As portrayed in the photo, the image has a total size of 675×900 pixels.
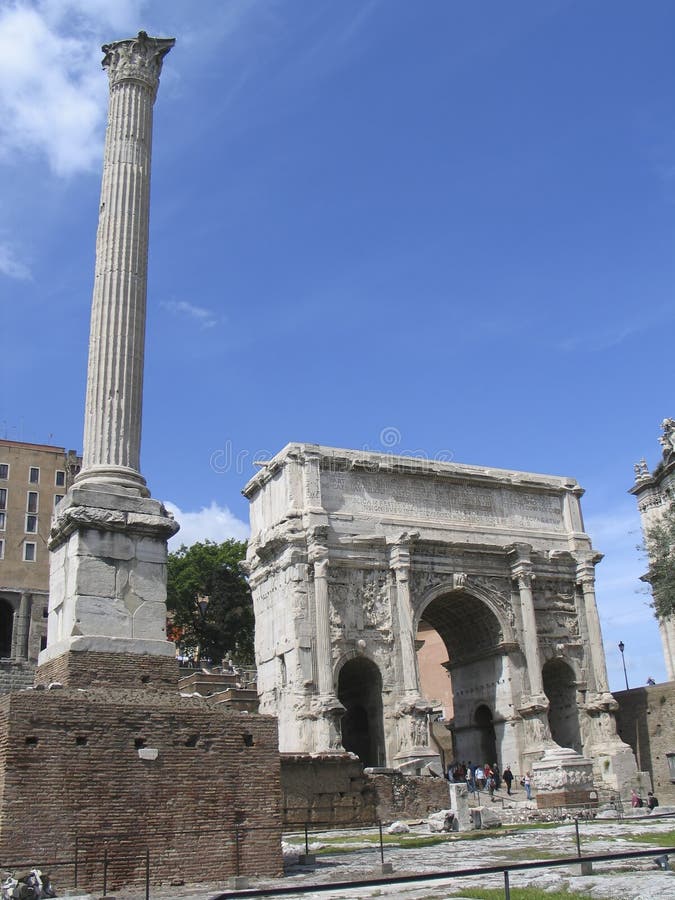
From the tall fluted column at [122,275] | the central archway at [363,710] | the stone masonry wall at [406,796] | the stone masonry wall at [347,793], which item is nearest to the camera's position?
the tall fluted column at [122,275]

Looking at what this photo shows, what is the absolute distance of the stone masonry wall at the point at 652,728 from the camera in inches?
1384

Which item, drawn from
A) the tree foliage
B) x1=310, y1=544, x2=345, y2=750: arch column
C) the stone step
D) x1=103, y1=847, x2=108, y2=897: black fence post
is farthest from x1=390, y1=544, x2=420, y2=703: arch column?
x1=103, y1=847, x2=108, y2=897: black fence post

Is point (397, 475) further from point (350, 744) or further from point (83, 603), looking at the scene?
point (83, 603)

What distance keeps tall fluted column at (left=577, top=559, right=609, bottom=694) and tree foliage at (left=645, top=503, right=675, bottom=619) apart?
5.86m

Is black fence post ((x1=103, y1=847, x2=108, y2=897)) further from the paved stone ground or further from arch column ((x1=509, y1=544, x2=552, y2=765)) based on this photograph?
arch column ((x1=509, y1=544, x2=552, y2=765))

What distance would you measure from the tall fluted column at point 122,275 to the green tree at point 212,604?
4484 centimetres

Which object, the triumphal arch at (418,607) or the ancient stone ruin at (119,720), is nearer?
the ancient stone ruin at (119,720)

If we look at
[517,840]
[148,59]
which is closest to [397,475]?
[517,840]

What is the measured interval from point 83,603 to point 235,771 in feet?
9.39

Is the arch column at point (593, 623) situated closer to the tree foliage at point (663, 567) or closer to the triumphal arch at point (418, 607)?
the triumphal arch at point (418, 607)

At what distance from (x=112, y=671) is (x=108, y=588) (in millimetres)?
1045

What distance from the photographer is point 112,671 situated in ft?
39.7

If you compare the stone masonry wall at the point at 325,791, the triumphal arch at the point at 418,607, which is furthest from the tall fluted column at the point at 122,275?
the triumphal arch at the point at 418,607

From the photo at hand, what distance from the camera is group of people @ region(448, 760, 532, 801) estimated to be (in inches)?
1276
